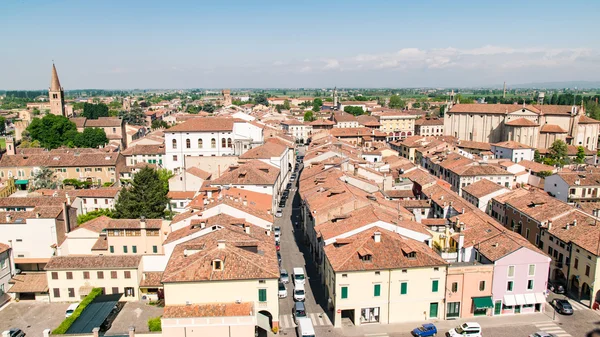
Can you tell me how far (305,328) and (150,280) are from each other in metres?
14.0

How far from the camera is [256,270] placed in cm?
2894

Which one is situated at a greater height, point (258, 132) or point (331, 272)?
point (258, 132)

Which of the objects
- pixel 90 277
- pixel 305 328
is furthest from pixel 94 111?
pixel 305 328

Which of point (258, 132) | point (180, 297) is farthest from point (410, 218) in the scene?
point (258, 132)

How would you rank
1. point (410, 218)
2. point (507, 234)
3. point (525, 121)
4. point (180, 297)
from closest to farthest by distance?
point (180, 297) < point (507, 234) < point (410, 218) < point (525, 121)

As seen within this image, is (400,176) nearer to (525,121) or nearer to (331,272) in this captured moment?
(331,272)

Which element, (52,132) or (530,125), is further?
(52,132)

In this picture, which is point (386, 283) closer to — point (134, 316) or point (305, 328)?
point (305, 328)

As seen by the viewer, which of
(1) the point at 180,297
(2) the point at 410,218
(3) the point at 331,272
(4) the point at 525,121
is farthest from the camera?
(4) the point at 525,121

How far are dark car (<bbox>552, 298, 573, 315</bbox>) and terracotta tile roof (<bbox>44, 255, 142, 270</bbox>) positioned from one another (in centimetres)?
3197

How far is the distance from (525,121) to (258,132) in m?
57.3

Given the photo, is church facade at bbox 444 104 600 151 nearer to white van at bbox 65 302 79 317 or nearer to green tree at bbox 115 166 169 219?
green tree at bbox 115 166 169 219

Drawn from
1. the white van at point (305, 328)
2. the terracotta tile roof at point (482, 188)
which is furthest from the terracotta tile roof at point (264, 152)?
the white van at point (305, 328)

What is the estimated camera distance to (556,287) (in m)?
37.3
